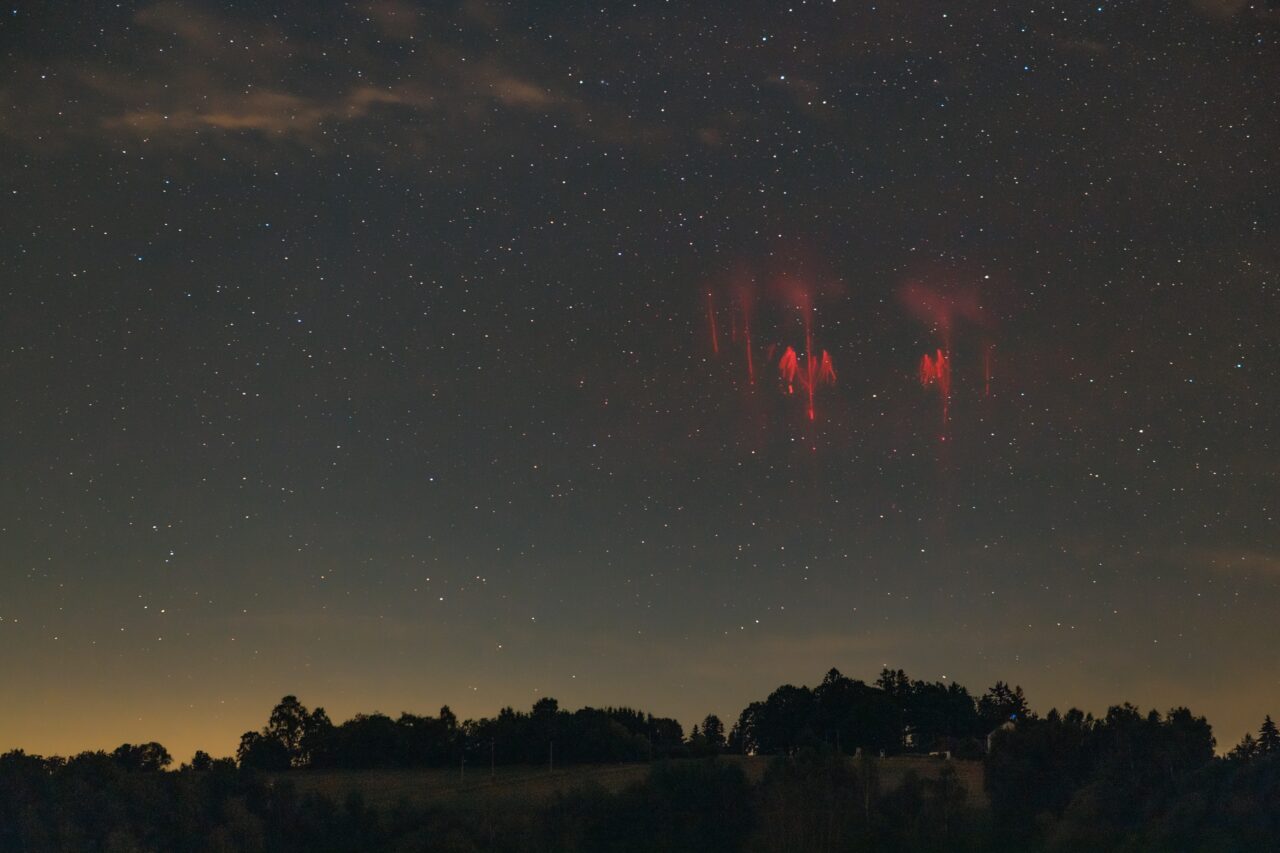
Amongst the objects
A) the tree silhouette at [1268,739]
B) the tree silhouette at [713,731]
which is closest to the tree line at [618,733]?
the tree silhouette at [713,731]

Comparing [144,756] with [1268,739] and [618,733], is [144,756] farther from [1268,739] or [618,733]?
[1268,739]

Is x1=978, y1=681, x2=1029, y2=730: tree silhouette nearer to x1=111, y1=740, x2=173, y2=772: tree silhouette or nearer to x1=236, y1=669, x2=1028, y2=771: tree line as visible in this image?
x1=236, y1=669, x2=1028, y2=771: tree line

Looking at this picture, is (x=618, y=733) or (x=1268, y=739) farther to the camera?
(x=618, y=733)

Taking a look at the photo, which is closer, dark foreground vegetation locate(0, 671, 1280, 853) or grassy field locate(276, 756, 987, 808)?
dark foreground vegetation locate(0, 671, 1280, 853)

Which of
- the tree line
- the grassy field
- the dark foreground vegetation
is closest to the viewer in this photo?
the dark foreground vegetation

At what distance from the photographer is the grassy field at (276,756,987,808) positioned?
5825cm

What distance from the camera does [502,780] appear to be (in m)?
71.2

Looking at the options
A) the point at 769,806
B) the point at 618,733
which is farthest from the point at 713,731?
the point at 769,806

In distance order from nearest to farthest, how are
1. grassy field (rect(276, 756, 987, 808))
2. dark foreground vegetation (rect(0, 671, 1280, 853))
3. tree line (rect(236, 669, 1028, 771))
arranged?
dark foreground vegetation (rect(0, 671, 1280, 853)), grassy field (rect(276, 756, 987, 808)), tree line (rect(236, 669, 1028, 771))

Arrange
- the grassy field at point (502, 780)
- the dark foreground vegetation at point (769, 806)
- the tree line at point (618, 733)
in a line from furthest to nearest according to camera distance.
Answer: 1. the tree line at point (618, 733)
2. the grassy field at point (502, 780)
3. the dark foreground vegetation at point (769, 806)

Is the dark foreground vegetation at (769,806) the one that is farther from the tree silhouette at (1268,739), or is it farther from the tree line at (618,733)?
the tree line at (618,733)

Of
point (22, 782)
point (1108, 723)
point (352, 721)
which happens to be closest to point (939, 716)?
point (352, 721)

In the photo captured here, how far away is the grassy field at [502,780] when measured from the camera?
58.2 meters

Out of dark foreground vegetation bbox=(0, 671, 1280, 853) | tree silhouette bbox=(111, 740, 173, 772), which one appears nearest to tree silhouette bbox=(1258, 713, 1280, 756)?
dark foreground vegetation bbox=(0, 671, 1280, 853)
